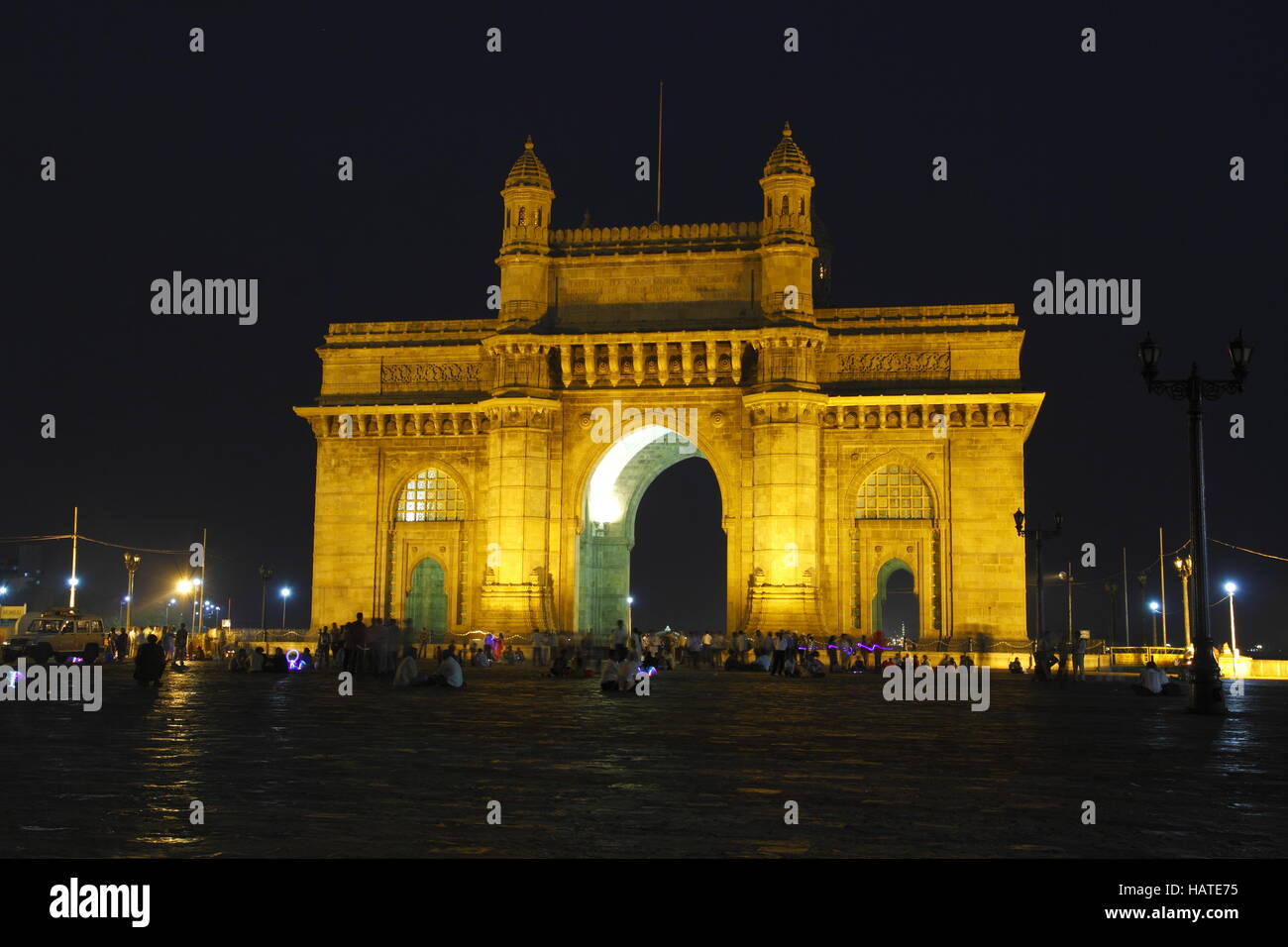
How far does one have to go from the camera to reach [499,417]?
42.9 meters

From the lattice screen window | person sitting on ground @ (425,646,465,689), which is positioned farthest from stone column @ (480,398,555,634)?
person sitting on ground @ (425,646,465,689)

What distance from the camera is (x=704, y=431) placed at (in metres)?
43.1

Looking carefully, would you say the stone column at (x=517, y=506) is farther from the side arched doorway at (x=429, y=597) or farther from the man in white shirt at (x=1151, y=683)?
the man in white shirt at (x=1151, y=683)

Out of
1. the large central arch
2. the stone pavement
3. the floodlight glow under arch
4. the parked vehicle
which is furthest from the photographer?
the large central arch

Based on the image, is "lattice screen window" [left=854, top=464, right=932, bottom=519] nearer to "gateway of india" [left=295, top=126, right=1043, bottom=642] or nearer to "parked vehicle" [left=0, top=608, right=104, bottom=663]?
"gateway of india" [left=295, top=126, right=1043, bottom=642]

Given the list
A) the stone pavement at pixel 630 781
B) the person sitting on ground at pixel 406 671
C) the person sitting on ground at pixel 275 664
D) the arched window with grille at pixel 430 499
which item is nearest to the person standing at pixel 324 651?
the person sitting on ground at pixel 275 664

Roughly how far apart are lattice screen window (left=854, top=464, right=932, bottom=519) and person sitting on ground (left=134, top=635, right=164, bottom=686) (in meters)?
24.4

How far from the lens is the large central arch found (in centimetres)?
4481

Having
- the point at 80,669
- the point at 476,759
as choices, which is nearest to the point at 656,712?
the point at 476,759

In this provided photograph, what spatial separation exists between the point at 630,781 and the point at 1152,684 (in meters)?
17.5

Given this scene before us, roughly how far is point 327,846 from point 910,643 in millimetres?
35912

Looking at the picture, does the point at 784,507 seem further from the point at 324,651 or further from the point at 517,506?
the point at 324,651

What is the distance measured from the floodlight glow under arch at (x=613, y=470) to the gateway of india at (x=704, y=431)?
0.62 ft
